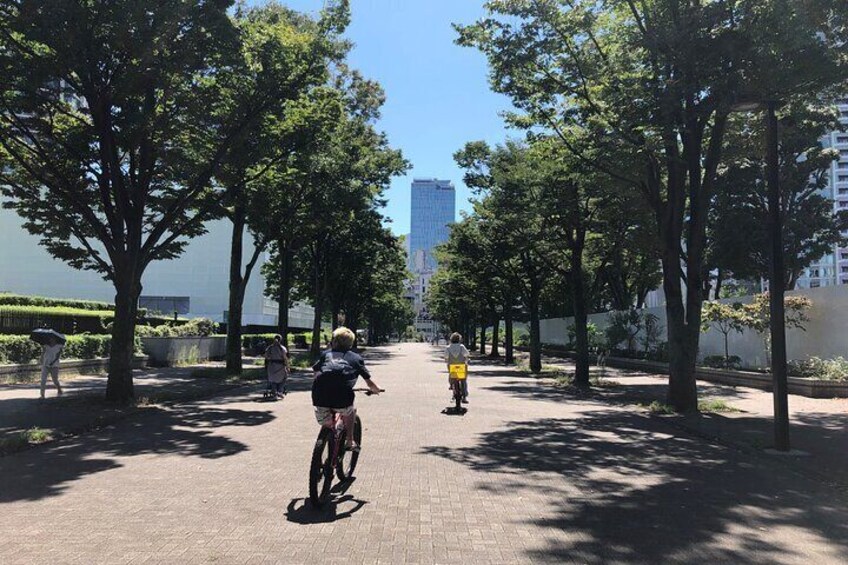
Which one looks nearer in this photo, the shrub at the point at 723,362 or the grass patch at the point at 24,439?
the grass patch at the point at 24,439

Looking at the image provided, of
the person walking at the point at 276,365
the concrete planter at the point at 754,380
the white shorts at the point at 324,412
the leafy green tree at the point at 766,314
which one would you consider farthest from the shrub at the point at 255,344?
the white shorts at the point at 324,412

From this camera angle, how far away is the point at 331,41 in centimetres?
1564

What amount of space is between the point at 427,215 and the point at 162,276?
235 ft

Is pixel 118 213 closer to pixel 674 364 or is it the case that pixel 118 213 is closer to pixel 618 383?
pixel 674 364

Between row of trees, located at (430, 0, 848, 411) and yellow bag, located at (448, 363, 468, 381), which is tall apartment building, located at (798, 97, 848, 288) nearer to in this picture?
row of trees, located at (430, 0, 848, 411)

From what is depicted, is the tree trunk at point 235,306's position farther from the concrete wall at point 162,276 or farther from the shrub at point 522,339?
the concrete wall at point 162,276

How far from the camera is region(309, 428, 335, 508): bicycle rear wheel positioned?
6.48 m

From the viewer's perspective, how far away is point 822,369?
19016mm

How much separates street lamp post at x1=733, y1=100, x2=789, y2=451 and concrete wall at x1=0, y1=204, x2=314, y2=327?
2589 inches

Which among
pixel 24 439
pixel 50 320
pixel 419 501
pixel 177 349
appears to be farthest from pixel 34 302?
pixel 419 501

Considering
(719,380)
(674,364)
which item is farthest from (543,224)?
(674,364)

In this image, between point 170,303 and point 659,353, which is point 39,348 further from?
point 170,303

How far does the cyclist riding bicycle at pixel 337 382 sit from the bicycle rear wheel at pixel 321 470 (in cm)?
18

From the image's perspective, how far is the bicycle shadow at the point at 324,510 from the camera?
20.4ft
